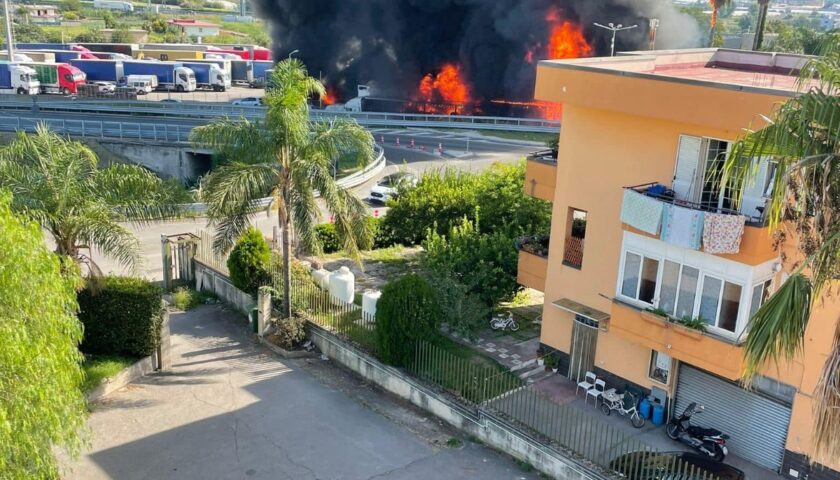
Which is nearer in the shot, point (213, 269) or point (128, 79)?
point (213, 269)

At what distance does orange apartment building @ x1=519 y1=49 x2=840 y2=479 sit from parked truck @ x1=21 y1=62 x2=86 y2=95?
60587mm

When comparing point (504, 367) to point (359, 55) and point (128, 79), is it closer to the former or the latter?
point (359, 55)

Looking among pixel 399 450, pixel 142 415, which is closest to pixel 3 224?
pixel 142 415

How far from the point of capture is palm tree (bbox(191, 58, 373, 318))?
60.7 feet

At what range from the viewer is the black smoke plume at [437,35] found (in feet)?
207

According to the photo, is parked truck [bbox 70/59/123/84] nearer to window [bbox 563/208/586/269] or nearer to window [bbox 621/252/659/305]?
window [bbox 563/208/586/269]

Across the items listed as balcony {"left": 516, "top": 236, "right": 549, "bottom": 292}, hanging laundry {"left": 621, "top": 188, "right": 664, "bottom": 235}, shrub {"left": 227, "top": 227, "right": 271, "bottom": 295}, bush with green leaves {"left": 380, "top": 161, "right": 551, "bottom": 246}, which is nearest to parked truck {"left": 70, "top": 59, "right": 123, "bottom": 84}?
bush with green leaves {"left": 380, "top": 161, "right": 551, "bottom": 246}

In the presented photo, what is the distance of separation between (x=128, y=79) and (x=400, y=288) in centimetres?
6285

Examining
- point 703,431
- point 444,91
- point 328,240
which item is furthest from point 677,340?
point 444,91

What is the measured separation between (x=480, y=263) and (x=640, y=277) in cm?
578

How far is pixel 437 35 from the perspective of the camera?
69375mm

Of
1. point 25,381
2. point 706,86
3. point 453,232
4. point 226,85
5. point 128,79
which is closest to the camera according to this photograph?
point 25,381

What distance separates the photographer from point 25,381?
10.4m

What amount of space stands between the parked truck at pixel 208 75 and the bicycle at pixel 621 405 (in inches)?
2645
